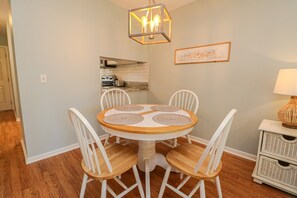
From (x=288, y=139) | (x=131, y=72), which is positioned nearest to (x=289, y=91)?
(x=288, y=139)

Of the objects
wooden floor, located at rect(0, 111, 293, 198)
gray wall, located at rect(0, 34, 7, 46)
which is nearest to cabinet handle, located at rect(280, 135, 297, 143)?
wooden floor, located at rect(0, 111, 293, 198)

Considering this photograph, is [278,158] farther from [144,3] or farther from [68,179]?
[144,3]

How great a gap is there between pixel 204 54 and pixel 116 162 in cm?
198

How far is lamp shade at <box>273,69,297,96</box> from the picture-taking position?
4.30 feet

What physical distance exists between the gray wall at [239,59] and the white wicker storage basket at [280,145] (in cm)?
46

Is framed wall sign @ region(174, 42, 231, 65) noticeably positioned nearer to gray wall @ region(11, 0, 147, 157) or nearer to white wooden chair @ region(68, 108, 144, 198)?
gray wall @ region(11, 0, 147, 157)

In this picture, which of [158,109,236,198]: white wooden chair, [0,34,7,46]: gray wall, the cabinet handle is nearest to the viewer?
[158,109,236,198]: white wooden chair

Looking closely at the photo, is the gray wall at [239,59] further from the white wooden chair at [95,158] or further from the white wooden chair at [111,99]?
the white wooden chair at [95,158]

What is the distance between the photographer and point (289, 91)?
4.37ft

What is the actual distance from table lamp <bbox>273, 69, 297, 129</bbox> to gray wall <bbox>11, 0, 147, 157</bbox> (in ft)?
7.43

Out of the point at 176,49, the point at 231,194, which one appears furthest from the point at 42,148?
the point at 176,49

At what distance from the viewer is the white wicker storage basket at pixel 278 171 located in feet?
4.32

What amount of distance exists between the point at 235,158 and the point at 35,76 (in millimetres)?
2786

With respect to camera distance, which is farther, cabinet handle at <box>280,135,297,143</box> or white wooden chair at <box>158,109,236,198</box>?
cabinet handle at <box>280,135,297,143</box>
